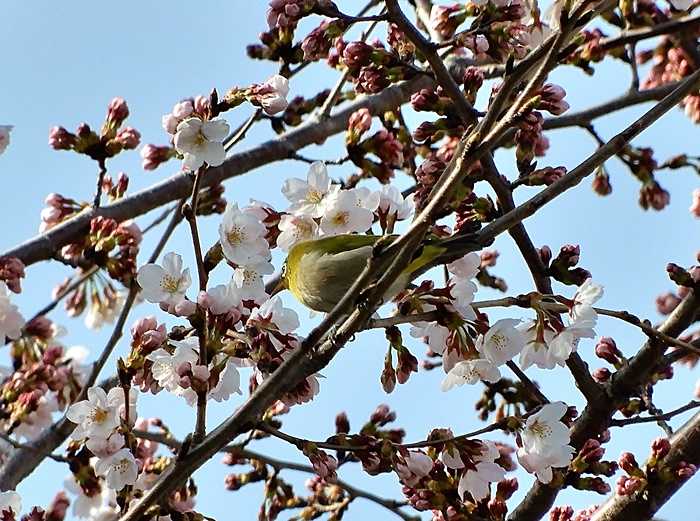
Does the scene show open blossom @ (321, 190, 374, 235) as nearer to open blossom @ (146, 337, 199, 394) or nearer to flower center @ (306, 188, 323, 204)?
flower center @ (306, 188, 323, 204)

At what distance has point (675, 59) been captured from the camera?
17.0 feet

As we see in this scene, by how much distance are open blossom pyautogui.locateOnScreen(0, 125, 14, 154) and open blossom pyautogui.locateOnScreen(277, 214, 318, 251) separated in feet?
4.94

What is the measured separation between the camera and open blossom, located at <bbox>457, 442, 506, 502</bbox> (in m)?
2.57

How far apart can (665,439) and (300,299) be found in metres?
1.30

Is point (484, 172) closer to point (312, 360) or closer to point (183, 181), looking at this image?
point (312, 360)

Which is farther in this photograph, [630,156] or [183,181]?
[630,156]

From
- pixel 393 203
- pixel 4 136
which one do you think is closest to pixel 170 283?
pixel 393 203

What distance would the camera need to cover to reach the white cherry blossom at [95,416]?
255 centimetres

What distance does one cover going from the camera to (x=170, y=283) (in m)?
2.56

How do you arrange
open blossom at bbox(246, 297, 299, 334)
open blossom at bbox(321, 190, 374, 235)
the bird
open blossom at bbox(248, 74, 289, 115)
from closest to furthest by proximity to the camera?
open blossom at bbox(246, 297, 299, 334) < open blossom at bbox(248, 74, 289, 115) < open blossom at bbox(321, 190, 374, 235) < the bird

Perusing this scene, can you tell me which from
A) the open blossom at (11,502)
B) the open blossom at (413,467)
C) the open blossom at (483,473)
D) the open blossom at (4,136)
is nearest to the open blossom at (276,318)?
the open blossom at (413,467)

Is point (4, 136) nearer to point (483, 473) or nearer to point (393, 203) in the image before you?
point (393, 203)

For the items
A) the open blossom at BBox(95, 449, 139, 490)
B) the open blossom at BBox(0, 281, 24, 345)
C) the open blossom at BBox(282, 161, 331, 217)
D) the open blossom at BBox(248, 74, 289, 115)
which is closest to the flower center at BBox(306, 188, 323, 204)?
the open blossom at BBox(282, 161, 331, 217)

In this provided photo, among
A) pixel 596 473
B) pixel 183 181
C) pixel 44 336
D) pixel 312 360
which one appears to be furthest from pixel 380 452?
pixel 44 336
